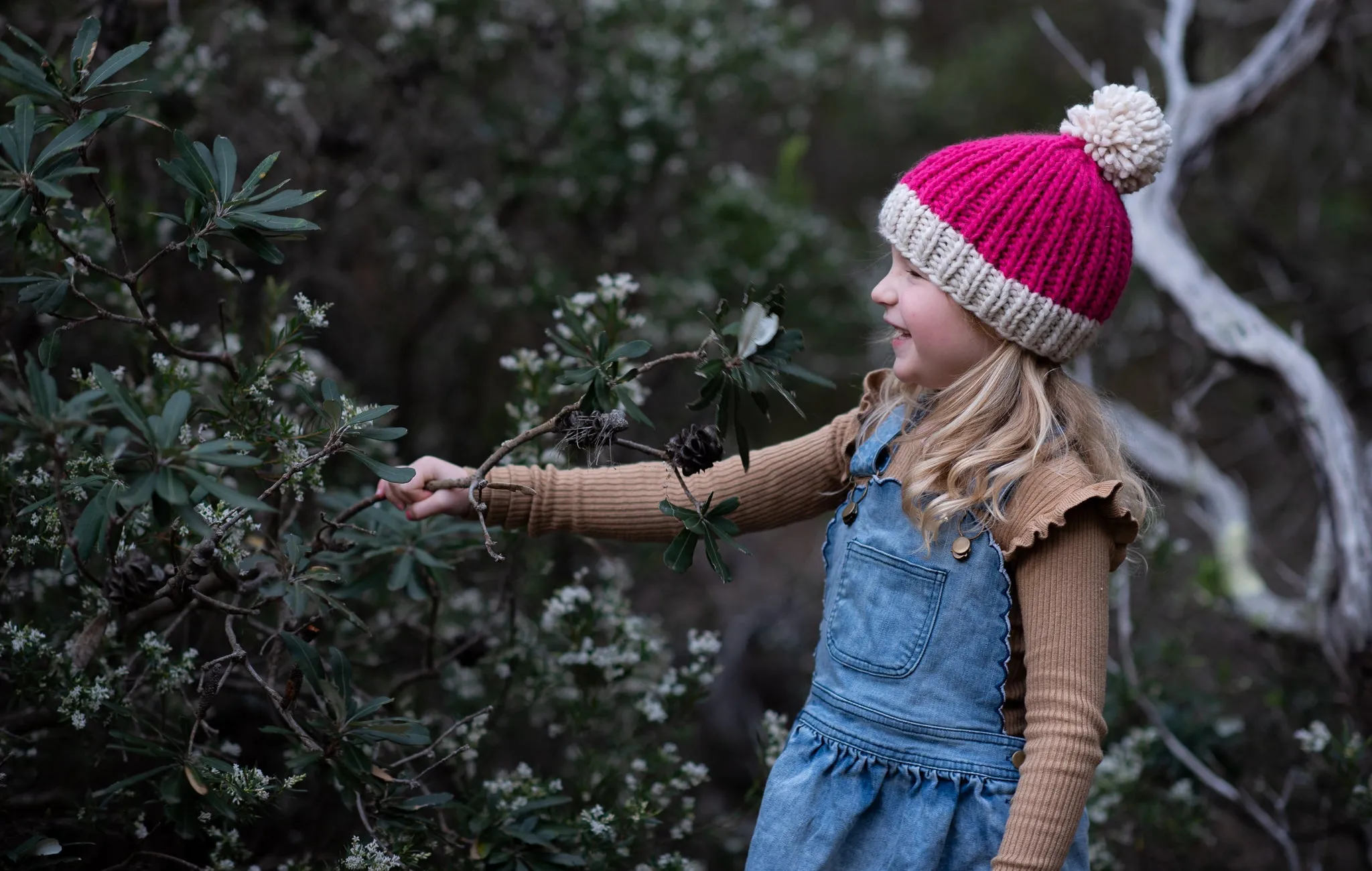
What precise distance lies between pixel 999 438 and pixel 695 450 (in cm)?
49

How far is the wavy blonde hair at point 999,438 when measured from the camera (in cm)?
165

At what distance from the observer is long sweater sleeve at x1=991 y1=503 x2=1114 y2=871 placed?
59.3 inches

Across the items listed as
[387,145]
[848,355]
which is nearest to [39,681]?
[387,145]

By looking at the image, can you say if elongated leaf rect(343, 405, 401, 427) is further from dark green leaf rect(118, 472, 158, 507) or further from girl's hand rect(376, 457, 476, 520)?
dark green leaf rect(118, 472, 158, 507)

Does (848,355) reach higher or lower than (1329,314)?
lower

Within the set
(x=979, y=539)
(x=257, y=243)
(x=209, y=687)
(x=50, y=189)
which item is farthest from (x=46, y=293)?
(x=979, y=539)

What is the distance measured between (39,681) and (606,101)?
8.30ft

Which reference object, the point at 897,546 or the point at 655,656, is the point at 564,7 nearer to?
the point at 655,656

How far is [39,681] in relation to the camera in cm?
177

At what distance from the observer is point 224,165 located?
163 cm

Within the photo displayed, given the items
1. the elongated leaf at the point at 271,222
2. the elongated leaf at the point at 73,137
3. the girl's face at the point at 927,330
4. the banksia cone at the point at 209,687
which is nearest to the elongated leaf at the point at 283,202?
the elongated leaf at the point at 271,222

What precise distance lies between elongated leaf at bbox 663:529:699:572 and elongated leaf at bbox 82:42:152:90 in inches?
41.3

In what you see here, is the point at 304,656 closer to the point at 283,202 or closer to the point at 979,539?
the point at 283,202

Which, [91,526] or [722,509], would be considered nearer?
[91,526]
